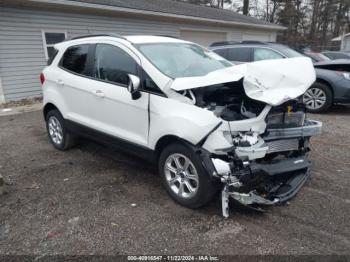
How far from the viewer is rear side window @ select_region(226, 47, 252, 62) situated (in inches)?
348

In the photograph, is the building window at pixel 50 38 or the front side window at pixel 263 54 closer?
the front side window at pixel 263 54

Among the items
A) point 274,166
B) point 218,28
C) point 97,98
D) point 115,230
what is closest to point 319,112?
point 274,166

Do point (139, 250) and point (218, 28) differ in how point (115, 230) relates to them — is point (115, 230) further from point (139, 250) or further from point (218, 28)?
point (218, 28)

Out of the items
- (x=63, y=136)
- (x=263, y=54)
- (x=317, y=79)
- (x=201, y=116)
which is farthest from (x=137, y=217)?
(x=263, y=54)

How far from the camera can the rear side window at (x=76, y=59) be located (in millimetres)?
4586

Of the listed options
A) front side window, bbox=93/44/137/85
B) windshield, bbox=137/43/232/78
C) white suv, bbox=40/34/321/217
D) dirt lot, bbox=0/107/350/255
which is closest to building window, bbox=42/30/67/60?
dirt lot, bbox=0/107/350/255

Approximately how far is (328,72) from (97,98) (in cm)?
585

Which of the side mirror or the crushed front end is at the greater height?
the side mirror

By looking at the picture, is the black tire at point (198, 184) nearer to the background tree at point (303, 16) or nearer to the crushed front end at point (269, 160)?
the crushed front end at point (269, 160)

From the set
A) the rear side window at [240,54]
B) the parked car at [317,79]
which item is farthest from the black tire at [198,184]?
the rear side window at [240,54]

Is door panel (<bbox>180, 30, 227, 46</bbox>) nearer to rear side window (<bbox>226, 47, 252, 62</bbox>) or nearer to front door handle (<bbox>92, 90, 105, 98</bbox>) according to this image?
rear side window (<bbox>226, 47, 252, 62</bbox>)

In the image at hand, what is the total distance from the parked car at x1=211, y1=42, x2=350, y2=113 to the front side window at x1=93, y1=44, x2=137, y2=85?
5.16 m

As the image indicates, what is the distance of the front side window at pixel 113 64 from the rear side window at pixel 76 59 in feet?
0.96

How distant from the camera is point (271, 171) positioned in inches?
125
